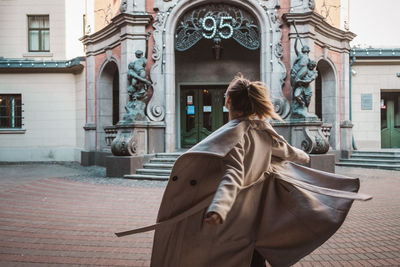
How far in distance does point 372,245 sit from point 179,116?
1214cm

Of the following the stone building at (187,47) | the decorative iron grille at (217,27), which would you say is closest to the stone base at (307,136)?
the stone building at (187,47)

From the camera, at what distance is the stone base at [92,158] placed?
14284 millimetres

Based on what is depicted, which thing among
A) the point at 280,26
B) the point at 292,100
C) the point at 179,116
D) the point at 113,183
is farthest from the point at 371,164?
the point at 113,183

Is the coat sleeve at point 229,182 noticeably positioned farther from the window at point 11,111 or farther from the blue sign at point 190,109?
the window at point 11,111

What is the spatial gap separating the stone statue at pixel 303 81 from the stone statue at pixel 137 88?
185 inches

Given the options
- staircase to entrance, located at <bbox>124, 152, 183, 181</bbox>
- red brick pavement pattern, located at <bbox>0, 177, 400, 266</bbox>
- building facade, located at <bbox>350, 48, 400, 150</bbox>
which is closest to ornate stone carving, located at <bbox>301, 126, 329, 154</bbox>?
red brick pavement pattern, located at <bbox>0, 177, 400, 266</bbox>

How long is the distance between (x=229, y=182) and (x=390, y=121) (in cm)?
1845

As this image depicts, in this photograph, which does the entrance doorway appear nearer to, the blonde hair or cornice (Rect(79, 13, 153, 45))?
cornice (Rect(79, 13, 153, 45))

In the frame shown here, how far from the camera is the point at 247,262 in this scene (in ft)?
7.66

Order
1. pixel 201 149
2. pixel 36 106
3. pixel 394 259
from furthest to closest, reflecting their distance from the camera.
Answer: pixel 36 106
pixel 394 259
pixel 201 149

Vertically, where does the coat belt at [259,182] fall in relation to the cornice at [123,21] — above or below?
below

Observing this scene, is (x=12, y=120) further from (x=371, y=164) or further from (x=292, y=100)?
(x=371, y=164)

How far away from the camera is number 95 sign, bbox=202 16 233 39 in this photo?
11984mm

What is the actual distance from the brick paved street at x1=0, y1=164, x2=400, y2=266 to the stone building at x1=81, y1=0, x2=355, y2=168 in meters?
3.45
